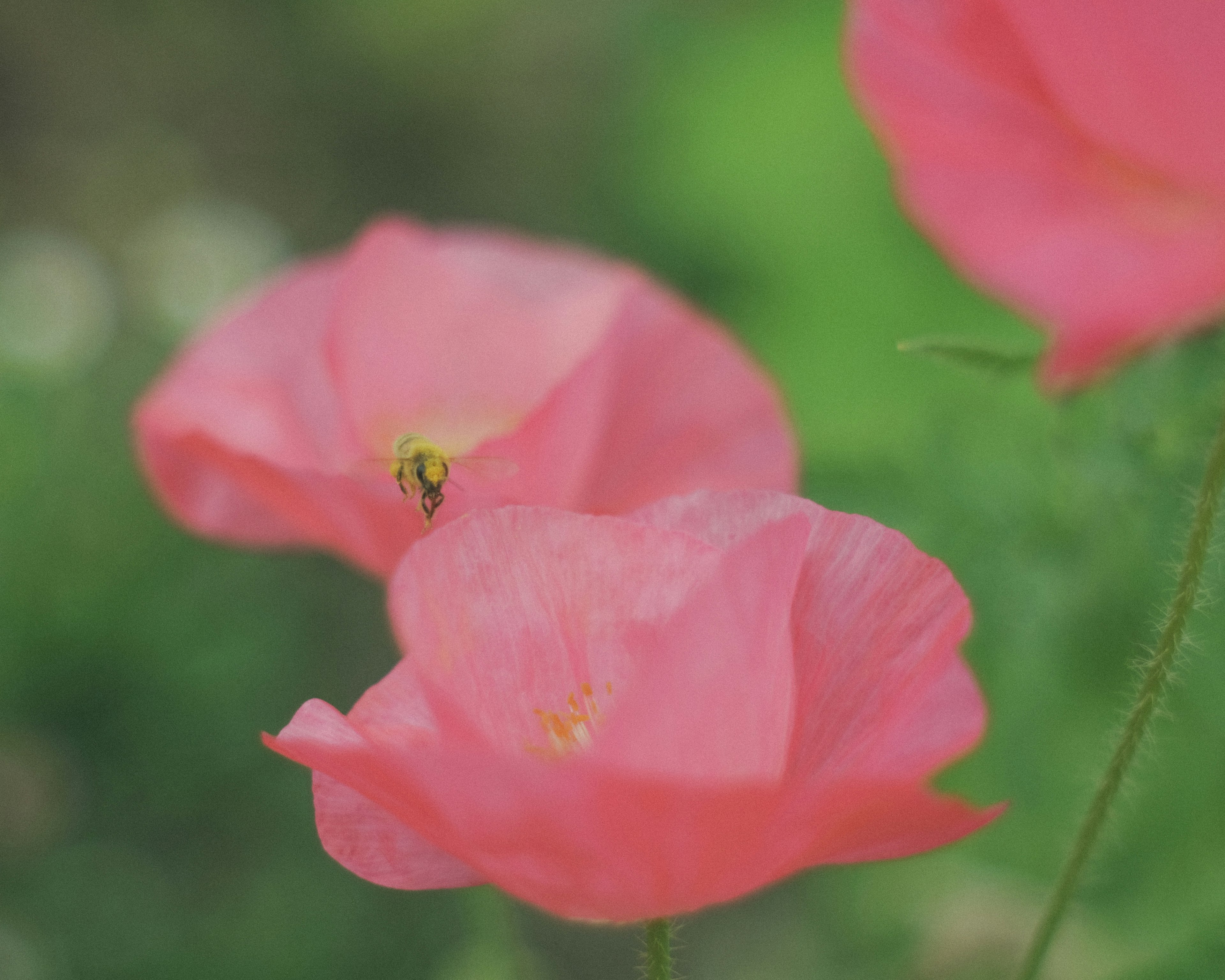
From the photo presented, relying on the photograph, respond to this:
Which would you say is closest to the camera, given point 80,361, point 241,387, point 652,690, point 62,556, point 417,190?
point 652,690

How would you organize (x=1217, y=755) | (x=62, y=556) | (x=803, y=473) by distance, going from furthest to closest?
(x=62, y=556) < (x=803, y=473) < (x=1217, y=755)

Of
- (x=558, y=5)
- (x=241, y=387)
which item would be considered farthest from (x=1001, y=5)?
(x=558, y=5)

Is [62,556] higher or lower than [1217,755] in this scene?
lower

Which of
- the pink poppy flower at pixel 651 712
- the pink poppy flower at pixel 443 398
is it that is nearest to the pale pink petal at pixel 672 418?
the pink poppy flower at pixel 443 398

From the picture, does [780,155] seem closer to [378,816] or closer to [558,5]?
[558,5]

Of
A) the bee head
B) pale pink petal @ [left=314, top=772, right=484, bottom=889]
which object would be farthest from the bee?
pale pink petal @ [left=314, top=772, right=484, bottom=889]

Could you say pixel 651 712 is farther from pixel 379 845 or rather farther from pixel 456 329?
pixel 456 329

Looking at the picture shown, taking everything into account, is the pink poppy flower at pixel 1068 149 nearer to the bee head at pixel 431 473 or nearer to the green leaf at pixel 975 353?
the green leaf at pixel 975 353
